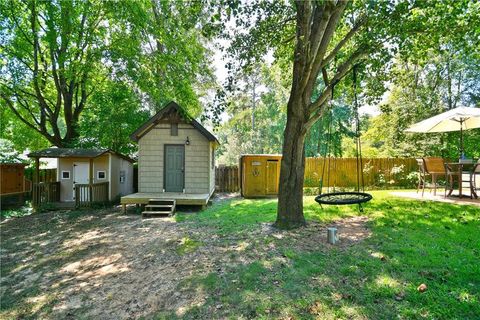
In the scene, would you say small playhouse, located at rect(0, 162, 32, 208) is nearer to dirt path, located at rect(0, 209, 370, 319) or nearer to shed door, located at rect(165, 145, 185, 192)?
dirt path, located at rect(0, 209, 370, 319)

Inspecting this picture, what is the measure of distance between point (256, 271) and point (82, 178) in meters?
10.2

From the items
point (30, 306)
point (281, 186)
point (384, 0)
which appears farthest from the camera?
point (281, 186)

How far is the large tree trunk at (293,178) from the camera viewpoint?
5652 mm

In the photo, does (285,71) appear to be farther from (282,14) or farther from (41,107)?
(41,107)

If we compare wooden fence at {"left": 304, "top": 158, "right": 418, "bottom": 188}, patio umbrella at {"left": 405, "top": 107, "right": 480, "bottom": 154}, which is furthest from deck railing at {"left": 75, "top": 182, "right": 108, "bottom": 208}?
patio umbrella at {"left": 405, "top": 107, "right": 480, "bottom": 154}

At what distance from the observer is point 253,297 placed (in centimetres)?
322

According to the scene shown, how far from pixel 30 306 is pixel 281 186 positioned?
4.51 m

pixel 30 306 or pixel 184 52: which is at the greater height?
pixel 184 52

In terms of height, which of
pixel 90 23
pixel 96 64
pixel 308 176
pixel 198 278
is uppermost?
pixel 90 23

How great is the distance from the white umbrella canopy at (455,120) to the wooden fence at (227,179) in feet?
29.1

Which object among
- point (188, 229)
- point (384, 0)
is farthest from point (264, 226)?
point (384, 0)

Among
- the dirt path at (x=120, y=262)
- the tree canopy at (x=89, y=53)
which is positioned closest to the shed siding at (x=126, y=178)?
the tree canopy at (x=89, y=53)

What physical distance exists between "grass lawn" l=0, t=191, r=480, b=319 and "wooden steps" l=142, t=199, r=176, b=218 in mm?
1886

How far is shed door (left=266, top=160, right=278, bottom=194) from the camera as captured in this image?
12305mm
